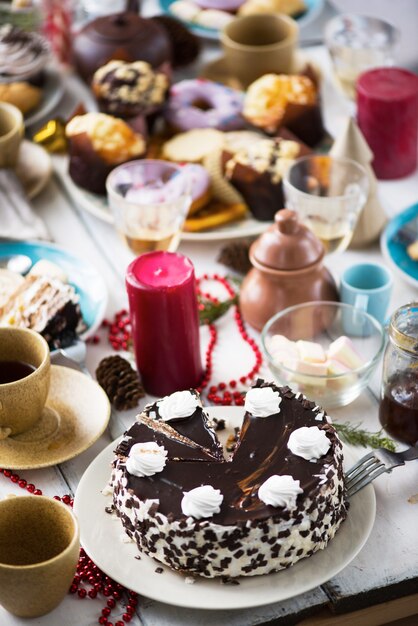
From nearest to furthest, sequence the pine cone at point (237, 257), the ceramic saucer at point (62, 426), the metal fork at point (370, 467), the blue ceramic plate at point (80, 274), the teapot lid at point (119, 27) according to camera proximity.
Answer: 1. the metal fork at point (370, 467)
2. the ceramic saucer at point (62, 426)
3. the blue ceramic plate at point (80, 274)
4. the pine cone at point (237, 257)
5. the teapot lid at point (119, 27)

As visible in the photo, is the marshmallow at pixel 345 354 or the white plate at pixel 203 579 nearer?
the white plate at pixel 203 579

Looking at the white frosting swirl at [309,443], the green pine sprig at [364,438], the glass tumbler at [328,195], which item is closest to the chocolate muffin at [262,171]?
the glass tumbler at [328,195]

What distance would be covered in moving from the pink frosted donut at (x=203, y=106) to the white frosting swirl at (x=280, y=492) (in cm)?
100

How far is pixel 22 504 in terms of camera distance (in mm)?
1117

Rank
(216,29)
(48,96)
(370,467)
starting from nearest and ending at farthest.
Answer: (370,467), (48,96), (216,29)

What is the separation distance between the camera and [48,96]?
2.18m

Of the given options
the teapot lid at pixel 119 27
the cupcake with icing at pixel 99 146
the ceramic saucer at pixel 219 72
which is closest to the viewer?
the cupcake with icing at pixel 99 146

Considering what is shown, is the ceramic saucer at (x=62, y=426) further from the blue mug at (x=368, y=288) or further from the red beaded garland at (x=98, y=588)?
the blue mug at (x=368, y=288)

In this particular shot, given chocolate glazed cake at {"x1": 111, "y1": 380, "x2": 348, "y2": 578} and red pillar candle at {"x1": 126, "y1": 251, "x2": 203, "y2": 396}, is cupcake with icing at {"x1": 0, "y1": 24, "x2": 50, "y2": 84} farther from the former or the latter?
chocolate glazed cake at {"x1": 111, "y1": 380, "x2": 348, "y2": 578}

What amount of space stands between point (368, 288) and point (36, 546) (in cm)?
72

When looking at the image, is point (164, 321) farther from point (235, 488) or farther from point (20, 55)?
point (20, 55)

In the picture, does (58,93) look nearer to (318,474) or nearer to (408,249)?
(408,249)

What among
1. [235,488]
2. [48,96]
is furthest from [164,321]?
[48,96]

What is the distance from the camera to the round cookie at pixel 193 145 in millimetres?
1865
